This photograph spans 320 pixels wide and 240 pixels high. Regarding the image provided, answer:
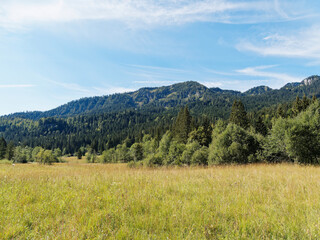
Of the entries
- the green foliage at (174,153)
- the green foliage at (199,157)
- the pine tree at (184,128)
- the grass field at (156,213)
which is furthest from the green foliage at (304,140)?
the pine tree at (184,128)

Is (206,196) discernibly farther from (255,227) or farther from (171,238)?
(171,238)

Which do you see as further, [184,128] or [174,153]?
[184,128]

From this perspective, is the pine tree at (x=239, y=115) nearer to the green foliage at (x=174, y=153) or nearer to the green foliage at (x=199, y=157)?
the green foliage at (x=174, y=153)

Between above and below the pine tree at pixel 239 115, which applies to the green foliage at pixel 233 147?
below

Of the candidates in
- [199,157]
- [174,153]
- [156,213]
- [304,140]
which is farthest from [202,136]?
[156,213]

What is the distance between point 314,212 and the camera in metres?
3.62

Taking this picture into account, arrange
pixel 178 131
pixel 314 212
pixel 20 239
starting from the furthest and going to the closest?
pixel 178 131
pixel 314 212
pixel 20 239

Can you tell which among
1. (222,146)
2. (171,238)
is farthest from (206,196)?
(222,146)

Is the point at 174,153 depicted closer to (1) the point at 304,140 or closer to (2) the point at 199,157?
(2) the point at 199,157

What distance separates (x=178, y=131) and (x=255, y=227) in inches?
2528

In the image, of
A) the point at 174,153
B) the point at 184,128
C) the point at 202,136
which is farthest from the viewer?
the point at 184,128

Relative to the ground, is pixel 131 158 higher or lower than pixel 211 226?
lower

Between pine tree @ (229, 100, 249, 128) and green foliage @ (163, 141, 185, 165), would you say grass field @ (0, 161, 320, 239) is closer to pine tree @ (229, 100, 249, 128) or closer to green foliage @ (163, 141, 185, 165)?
green foliage @ (163, 141, 185, 165)

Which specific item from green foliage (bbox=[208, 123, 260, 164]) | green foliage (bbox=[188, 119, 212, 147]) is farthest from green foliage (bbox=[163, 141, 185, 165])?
green foliage (bbox=[208, 123, 260, 164])
